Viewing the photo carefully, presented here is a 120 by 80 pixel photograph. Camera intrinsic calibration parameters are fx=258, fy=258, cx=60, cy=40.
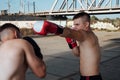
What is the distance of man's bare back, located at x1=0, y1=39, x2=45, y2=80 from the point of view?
2.54 meters

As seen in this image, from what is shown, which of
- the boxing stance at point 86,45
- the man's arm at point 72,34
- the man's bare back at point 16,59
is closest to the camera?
the man's bare back at point 16,59

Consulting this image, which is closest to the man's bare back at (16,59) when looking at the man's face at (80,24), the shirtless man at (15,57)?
the shirtless man at (15,57)

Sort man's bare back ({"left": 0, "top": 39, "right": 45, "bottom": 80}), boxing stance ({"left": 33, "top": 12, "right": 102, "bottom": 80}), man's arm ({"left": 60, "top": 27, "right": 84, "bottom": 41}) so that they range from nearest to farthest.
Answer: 1. man's bare back ({"left": 0, "top": 39, "right": 45, "bottom": 80})
2. man's arm ({"left": 60, "top": 27, "right": 84, "bottom": 41})
3. boxing stance ({"left": 33, "top": 12, "right": 102, "bottom": 80})

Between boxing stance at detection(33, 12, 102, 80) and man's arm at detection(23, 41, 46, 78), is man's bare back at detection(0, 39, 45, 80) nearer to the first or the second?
man's arm at detection(23, 41, 46, 78)

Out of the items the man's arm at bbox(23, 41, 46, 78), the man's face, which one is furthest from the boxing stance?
the man's arm at bbox(23, 41, 46, 78)

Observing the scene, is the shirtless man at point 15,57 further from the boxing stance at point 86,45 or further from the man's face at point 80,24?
the man's face at point 80,24

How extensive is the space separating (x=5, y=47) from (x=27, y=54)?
0.23 m

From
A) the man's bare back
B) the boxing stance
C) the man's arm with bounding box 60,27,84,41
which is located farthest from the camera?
the boxing stance

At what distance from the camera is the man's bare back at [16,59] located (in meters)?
2.54

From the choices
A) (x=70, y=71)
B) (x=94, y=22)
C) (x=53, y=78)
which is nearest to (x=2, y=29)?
(x=53, y=78)

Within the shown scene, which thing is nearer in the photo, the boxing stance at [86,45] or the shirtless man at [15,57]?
the shirtless man at [15,57]

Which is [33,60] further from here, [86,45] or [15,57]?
[86,45]

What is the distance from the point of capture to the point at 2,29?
2635 mm

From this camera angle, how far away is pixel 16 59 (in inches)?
101
